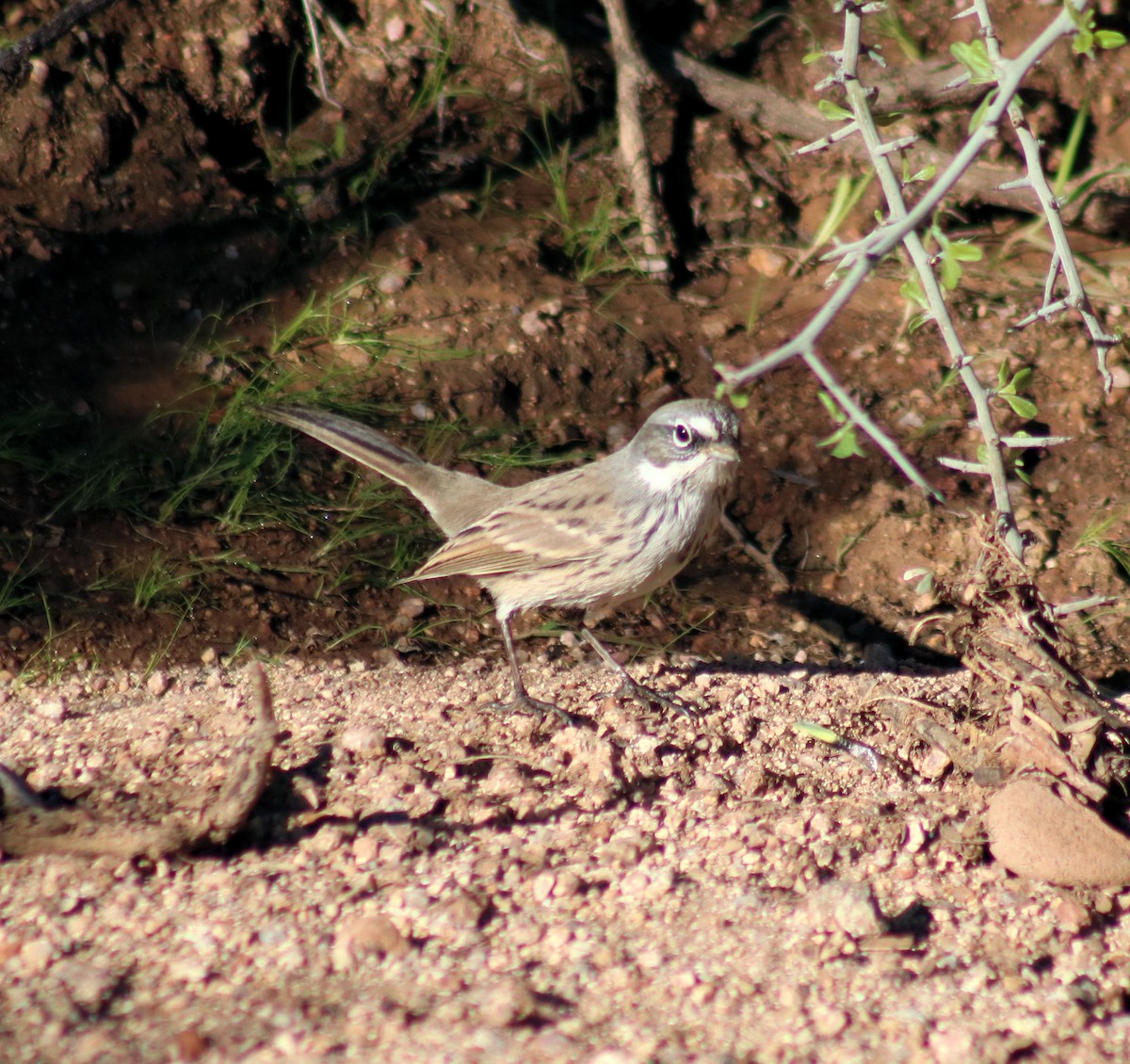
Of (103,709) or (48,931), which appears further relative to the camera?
(103,709)

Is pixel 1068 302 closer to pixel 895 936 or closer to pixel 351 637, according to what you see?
pixel 895 936

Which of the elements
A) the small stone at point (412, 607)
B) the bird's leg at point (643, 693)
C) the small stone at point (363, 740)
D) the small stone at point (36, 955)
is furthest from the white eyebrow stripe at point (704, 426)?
the small stone at point (36, 955)

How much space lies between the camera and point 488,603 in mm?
6223

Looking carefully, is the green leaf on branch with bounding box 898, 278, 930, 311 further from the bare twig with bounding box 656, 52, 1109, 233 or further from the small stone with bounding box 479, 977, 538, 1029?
the bare twig with bounding box 656, 52, 1109, 233

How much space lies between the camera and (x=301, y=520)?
6199 mm

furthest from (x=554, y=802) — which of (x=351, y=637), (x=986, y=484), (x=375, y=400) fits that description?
(x=986, y=484)

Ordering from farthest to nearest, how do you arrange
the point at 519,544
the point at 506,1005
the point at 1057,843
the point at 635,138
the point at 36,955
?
the point at 635,138, the point at 519,544, the point at 1057,843, the point at 36,955, the point at 506,1005

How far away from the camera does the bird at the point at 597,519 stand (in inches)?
209

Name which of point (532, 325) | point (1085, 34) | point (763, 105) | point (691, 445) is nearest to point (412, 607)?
point (691, 445)

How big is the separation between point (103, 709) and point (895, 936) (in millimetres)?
3180

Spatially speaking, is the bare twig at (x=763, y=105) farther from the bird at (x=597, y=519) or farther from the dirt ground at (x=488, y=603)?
the bird at (x=597, y=519)

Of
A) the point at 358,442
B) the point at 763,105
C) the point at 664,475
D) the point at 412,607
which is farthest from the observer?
the point at 763,105

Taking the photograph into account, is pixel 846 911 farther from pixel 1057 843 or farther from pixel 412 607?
pixel 412 607

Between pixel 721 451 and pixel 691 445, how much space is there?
0.14m
